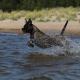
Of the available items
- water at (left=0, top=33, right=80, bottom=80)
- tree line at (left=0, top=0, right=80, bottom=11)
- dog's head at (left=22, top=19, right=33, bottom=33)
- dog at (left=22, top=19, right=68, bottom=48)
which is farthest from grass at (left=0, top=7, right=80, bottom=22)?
dog's head at (left=22, top=19, right=33, bottom=33)

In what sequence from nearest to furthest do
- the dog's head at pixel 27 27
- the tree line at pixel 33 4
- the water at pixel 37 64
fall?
the water at pixel 37 64 → the dog's head at pixel 27 27 → the tree line at pixel 33 4

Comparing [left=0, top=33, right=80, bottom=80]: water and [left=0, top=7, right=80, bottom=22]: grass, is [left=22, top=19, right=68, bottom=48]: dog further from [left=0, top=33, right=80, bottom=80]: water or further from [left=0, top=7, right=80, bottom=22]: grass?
[left=0, top=7, right=80, bottom=22]: grass

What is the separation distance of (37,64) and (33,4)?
74.3 feet

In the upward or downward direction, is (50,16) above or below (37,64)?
below

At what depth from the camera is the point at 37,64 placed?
10.6 metres

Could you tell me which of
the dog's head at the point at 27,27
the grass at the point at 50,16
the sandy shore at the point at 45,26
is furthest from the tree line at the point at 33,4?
the dog's head at the point at 27,27

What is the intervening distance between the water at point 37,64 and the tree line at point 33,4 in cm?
1912

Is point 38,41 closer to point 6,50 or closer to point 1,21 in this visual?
point 6,50

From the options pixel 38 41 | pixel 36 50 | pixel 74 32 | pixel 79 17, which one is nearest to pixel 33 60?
pixel 38 41

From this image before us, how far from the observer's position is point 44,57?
11852 millimetres

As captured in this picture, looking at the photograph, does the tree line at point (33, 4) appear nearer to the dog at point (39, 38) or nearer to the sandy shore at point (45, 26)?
the sandy shore at point (45, 26)

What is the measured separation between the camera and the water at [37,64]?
29.5ft

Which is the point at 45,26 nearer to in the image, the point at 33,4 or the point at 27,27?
the point at 33,4

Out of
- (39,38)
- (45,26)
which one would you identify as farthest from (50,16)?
(39,38)
